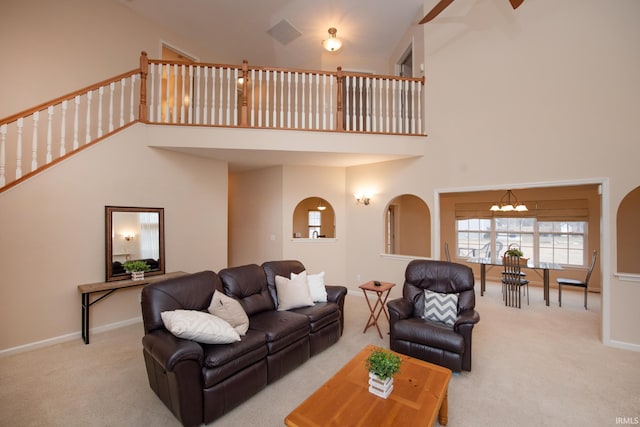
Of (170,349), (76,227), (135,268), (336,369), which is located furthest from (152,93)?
(336,369)

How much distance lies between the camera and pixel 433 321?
333 cm

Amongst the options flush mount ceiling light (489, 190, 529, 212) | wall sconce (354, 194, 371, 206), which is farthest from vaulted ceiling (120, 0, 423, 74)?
flush mount ceiling light (489, 190, 529, 212)

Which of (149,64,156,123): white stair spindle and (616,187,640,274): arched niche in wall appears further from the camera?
(616,187,640,274): arched niche in wall

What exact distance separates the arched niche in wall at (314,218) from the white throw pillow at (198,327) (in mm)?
6527

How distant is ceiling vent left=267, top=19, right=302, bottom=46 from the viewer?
19.5ft

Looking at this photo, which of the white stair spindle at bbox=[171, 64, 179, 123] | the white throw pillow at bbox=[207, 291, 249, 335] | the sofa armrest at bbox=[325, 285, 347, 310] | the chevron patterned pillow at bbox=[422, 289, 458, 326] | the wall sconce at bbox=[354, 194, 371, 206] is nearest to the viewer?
the white throw pillow at bbox=[207, 291, 249, 335]

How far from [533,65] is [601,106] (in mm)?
1040

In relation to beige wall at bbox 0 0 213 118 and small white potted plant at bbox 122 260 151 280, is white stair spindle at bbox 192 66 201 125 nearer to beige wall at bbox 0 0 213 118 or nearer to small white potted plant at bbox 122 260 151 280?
beige wall at bbox 0 0 213 118

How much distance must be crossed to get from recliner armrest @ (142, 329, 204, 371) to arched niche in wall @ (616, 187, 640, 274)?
734cm

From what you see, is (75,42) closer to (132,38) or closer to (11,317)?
(132,38)

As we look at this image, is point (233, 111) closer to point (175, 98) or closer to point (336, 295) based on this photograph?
point (175, 98)

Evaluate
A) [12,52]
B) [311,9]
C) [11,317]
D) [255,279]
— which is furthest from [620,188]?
[12,52]

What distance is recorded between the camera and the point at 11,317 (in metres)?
3.29

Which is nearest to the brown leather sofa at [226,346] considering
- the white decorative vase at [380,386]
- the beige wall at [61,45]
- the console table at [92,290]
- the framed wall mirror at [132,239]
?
the white decorative vase at [380,386]
